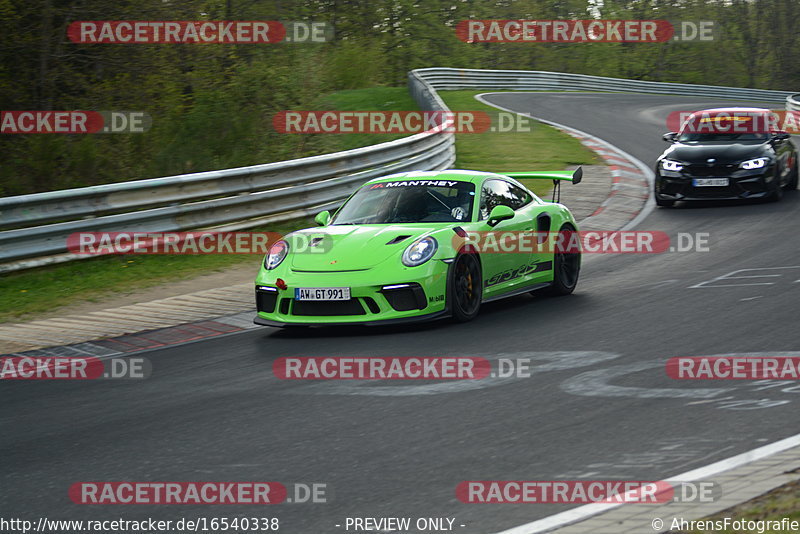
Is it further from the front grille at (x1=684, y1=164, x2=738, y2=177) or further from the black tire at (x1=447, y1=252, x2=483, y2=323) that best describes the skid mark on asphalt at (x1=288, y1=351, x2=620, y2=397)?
the front grille at (x1=684, y1=164, x2=738, y2=177)

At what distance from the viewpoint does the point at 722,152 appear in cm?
1683

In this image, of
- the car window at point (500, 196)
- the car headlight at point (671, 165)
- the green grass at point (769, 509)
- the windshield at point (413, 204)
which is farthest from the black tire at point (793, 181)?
the green grass at point (769, 509)

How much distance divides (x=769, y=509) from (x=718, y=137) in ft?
47.5

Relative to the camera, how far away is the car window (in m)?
10.1

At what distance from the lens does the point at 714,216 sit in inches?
636

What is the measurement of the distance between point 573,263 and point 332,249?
2.96m

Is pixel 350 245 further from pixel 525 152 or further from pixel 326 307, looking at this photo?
pixel 525 152

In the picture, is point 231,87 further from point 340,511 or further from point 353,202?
point 340,511

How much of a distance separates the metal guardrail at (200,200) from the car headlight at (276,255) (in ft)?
11.8

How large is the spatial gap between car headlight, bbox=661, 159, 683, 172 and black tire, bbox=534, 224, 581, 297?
6452 millimetres

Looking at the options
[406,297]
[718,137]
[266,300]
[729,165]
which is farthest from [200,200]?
[718,137]

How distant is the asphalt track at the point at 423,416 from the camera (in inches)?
196

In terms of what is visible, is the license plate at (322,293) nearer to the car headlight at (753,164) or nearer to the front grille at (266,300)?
the front grille at (266,300)

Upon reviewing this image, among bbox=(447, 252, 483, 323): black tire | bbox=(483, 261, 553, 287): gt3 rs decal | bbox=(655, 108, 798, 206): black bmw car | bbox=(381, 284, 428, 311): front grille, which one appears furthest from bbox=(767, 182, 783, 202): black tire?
bbox=(381, 284, 428, 311): front grille
